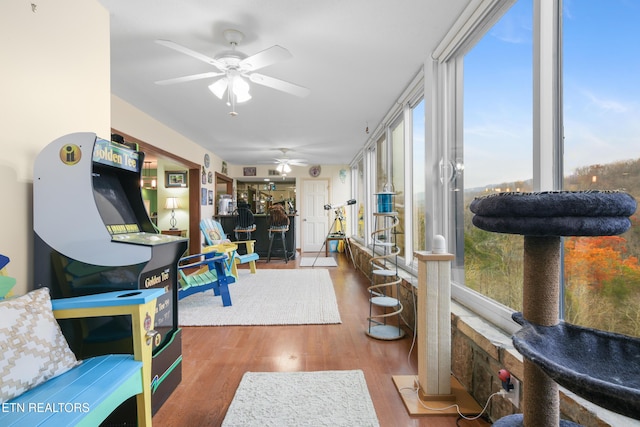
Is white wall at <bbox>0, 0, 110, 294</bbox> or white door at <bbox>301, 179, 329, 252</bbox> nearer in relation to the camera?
white wall at <bbox>0, 0, 110, 294</bbox>

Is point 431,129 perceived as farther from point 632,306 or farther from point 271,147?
point 271,147

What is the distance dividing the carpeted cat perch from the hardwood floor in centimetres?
98

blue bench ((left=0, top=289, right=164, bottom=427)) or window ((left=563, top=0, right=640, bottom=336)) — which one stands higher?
window ((left=563, top=0, right=640, bottom=336))

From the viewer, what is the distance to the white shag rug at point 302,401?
5.23ft

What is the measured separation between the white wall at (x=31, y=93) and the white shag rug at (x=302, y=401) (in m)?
1.27

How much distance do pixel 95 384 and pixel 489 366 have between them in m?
1.78

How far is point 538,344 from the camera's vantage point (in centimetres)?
75

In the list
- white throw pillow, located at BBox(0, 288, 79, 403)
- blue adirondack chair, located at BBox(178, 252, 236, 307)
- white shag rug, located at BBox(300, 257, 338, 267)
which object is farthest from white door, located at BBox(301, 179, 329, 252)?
white throw pillow, located at BBox(0, 288, 79, 403)

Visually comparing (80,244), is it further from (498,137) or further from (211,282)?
(498,137)

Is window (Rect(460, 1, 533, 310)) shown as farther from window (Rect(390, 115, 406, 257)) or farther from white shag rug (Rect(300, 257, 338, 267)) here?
white shag rug (Rect(300, 257, 338, 267))

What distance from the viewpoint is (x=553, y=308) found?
Result: 0.82 m

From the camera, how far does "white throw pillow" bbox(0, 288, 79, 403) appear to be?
1013 millimetres

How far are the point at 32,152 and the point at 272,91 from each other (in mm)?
2462

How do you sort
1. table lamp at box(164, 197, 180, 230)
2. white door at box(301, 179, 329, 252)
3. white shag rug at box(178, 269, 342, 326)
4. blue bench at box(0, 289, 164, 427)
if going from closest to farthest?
1. blue bench at box(0, 289, 164, 427)
2. white shag rug at box(178, 269, 342, 326)
3. table lamp at box(164, 197, 180, 230)
4. white door at box(301, 179, 329, 252)
